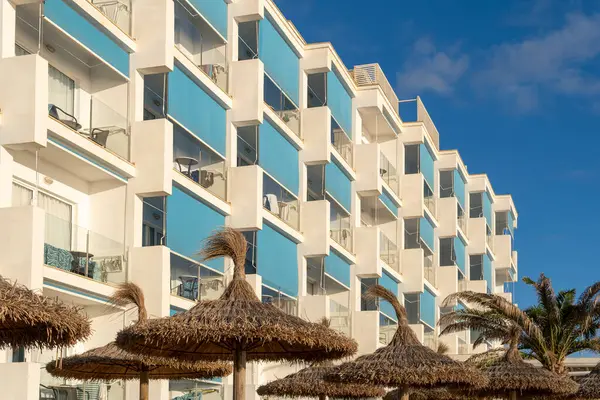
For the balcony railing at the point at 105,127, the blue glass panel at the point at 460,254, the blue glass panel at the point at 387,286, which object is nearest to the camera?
the balcony railing at the point at 105,127

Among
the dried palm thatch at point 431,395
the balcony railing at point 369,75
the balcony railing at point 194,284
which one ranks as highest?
the balcony railing at point 369,75

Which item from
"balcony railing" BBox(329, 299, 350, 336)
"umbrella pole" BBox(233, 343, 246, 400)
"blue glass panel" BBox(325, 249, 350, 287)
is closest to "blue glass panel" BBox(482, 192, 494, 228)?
"blue glass panel" BBox(325, 249, 350, 287)

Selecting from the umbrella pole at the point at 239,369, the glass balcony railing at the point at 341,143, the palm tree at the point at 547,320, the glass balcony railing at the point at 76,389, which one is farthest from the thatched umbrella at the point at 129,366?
the glass balcony railing at the point at 341,143

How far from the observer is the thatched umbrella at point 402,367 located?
21.2 meters

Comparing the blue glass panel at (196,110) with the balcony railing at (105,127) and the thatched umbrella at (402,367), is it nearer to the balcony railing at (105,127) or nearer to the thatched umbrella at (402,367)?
the balcony railing at (105,127)

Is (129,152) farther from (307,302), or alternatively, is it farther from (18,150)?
(307,302)

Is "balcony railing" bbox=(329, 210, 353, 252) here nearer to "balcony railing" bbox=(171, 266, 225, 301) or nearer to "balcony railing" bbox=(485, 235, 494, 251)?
"balcony railing" bbox=(171, 266, 225, 301)

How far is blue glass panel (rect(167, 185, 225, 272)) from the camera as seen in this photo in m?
28.0

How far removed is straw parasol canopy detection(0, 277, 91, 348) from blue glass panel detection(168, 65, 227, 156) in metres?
14.2

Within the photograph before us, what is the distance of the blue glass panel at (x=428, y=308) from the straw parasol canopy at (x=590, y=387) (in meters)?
20.3

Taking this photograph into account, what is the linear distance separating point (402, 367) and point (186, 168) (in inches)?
419

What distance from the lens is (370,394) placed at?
92.3 feet

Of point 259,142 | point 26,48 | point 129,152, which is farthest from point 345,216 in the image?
point 26,48

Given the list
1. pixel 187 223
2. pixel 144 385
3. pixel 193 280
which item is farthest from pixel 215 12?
pixel 144 385
